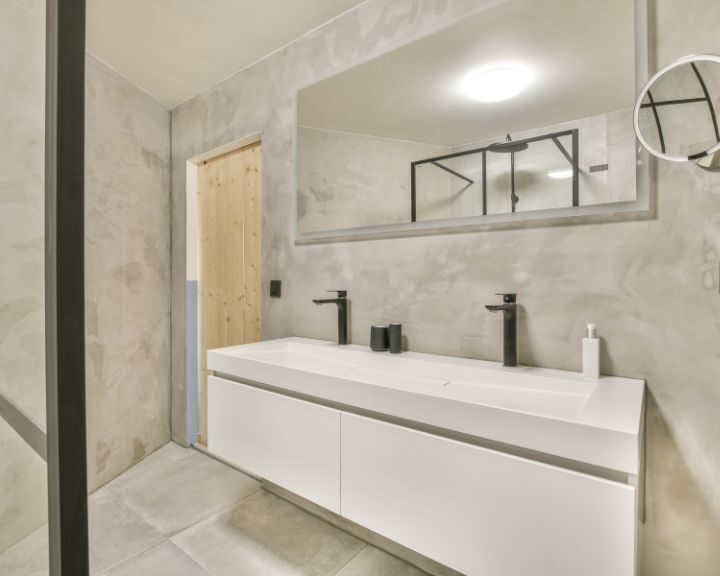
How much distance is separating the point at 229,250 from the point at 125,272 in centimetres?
64

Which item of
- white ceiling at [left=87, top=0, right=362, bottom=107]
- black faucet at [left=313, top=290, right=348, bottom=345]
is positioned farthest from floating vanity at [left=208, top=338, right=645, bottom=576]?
white ceiling at [left=87, top=0, right=362, bottom=107]

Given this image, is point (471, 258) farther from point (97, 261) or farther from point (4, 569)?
point (97, 261)

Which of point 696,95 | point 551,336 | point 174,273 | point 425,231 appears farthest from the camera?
point 174,273

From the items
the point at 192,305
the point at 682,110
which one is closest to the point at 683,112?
the point at 682,110

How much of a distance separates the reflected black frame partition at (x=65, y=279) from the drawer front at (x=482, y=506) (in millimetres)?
761

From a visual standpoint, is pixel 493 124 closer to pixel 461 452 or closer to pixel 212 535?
pixel 461 452

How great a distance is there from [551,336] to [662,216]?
1.57ft

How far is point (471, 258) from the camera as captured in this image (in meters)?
1.48

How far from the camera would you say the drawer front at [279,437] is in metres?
1.23

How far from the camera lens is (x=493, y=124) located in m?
1.42

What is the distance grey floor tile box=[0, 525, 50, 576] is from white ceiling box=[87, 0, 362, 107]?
2.07 metres

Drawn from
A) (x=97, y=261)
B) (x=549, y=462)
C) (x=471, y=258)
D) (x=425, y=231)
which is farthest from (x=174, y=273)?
(x=549, y=462)

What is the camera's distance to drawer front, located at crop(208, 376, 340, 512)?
1.23 m

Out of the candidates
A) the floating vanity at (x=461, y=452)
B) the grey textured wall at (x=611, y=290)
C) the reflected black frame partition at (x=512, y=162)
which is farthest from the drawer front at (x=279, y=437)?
the reflected black frame partition at (x=512, y=162)
